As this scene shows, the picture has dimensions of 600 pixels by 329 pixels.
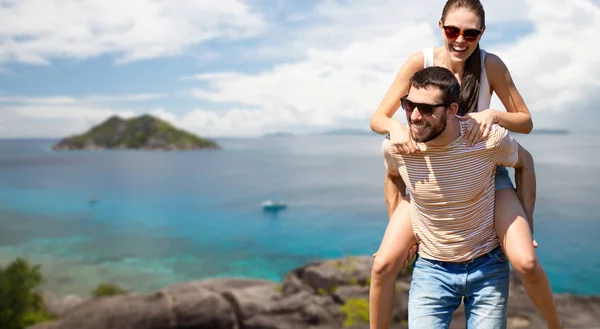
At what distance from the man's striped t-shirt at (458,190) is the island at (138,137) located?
3955 inches

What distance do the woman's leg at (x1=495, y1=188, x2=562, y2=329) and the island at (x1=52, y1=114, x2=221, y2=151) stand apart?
10059 centimetres

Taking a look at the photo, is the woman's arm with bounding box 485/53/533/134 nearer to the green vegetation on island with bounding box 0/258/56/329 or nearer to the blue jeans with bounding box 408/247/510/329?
the blue jeans with bounding box 408/247/510/329

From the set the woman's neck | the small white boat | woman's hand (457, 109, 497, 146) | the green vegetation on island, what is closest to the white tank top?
the woman's neck

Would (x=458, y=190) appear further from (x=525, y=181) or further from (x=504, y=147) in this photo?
(x=525, y=181)

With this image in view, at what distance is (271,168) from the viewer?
9050 cm

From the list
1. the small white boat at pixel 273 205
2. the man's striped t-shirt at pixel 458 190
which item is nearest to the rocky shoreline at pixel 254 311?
the man's striped t-shirt at pixel 458 190

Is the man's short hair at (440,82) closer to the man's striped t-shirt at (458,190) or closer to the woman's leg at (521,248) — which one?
the man's striped t-shirt at (458,190)

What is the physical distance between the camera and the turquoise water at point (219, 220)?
4019cm

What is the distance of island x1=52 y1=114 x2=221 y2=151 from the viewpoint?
3974 inches

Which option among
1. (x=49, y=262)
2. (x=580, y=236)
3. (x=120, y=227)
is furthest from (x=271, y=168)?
(x=580, y=236)

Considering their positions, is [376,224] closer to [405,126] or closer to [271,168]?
[271,168]

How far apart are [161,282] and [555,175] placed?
3845 cm

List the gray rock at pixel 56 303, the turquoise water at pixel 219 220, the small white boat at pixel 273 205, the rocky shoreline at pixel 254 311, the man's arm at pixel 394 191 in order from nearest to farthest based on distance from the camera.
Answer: the man's arm at pixel 394 191 → the rocky shoreline at pixel 254 311 → the gray rock at pixel 56 303 → the turquoise water at pixel 219 220 → the small white boat at pixel 273 205

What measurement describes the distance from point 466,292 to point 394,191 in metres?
0.66
